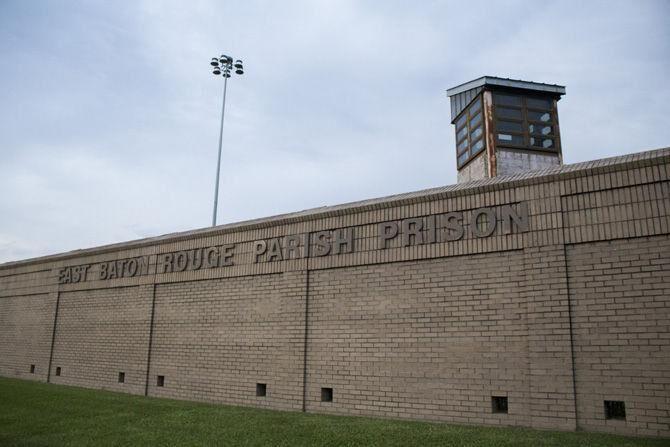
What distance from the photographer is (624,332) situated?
25.8 ft

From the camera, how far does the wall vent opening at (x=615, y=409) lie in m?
7.69

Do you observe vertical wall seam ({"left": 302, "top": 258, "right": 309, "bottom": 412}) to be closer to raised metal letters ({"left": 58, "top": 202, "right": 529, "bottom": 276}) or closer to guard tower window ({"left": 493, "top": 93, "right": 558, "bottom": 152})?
raised metal letters ({"left": 58, "top": 202, "right": 529, "bottom": 276})

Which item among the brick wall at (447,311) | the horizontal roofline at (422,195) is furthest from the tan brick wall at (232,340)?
the horizontal roofline at (422,195)

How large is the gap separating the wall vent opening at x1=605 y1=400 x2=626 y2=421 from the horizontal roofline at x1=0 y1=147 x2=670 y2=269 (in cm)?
347

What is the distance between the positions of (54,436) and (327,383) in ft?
15.8

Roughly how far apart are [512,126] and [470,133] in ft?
5.25

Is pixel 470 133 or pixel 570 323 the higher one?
pixel 470 133

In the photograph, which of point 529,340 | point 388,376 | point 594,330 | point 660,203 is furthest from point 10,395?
point 660,203

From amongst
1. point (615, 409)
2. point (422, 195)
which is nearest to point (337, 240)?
point (422, 195)

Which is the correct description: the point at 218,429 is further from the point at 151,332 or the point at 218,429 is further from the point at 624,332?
the point at 624,332

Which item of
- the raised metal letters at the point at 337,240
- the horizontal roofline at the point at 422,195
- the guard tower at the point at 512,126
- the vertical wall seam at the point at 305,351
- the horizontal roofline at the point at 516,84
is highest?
the horizontal roofline at the point at 516,84

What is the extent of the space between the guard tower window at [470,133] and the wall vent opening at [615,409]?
10713mm

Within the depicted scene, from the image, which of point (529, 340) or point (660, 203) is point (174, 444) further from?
point (660, 203)

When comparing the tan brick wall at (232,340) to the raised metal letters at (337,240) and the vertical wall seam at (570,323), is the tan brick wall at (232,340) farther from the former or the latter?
the vertical wall seam at (570,323)
